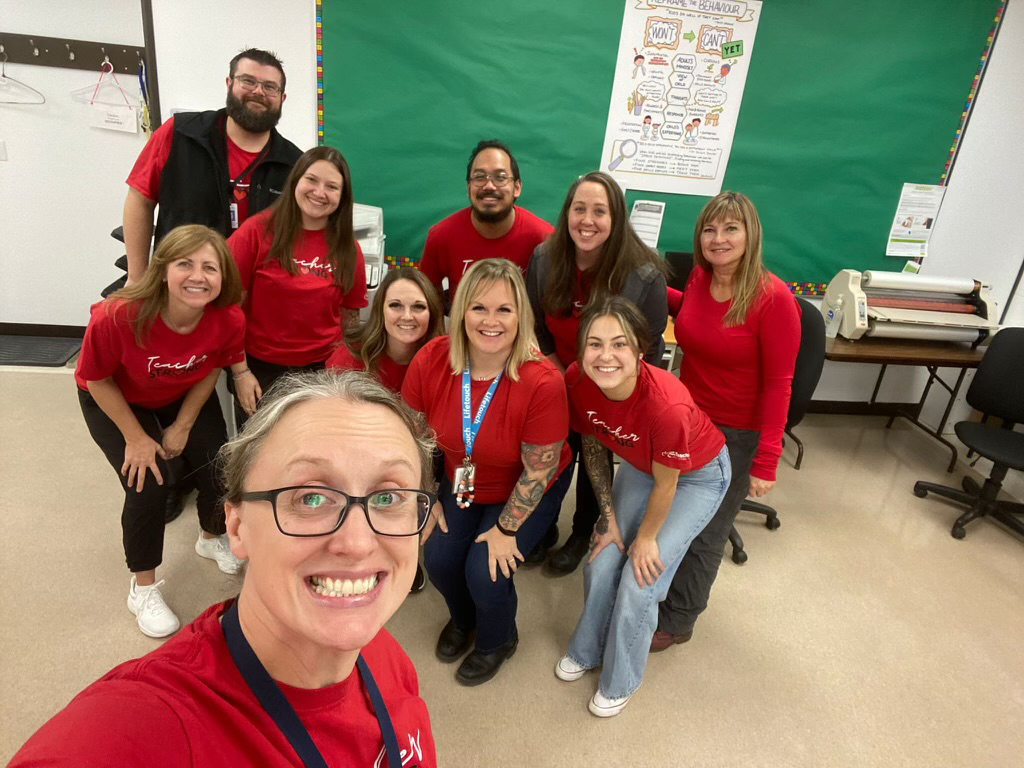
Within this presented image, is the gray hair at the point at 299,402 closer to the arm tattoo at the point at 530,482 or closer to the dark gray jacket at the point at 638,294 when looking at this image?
the arm tattoo at the point at 530,482

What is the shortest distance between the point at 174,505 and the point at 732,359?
2.32 meters

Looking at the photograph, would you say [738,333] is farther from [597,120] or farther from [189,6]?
[189,6]

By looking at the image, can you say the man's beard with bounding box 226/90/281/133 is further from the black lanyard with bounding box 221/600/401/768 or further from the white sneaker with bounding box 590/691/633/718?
the white sneaker with bounding box 590/691/633/718

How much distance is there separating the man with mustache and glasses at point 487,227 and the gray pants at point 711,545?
3.36 ft

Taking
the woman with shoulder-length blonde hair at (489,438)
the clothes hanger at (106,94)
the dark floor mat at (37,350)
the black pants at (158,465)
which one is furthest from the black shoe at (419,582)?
the clothes hanger at (106,94)

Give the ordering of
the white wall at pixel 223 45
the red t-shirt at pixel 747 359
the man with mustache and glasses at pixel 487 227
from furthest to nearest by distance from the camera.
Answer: the white wall at pixel 223 45 < the man with mustache and glasses at pixel 487 227 < the red t-shirt at pixel 747 359

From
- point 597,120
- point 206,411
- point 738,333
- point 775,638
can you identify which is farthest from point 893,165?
point 206,411

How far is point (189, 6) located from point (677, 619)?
355 cm

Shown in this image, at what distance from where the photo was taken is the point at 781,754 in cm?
173

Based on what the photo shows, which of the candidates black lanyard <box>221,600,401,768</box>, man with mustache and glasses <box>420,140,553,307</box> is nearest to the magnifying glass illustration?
man with mustache and glasses <box>420,140,553,307</box>

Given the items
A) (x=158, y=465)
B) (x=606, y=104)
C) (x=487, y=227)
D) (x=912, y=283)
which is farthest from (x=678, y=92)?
(x=158, y=465)

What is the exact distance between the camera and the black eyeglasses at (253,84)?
2.14 m

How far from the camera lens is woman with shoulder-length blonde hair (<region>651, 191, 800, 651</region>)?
5.92ft

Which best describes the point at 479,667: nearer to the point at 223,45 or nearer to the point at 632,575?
the point at 632,575
